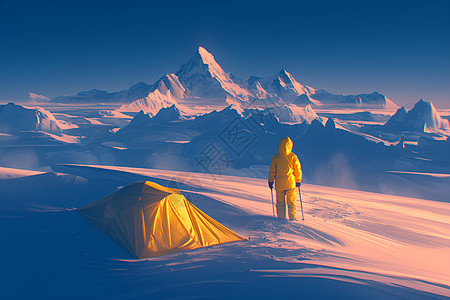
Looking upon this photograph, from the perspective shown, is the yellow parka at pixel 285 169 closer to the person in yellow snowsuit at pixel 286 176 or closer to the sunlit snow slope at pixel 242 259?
the person in yellow snowsuit at pixel 286 176

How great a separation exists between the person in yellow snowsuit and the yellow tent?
173cm

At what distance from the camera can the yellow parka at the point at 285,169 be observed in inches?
243

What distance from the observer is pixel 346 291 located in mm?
3098

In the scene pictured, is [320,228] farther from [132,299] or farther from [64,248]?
[64,248]

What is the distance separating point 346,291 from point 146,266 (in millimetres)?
2771

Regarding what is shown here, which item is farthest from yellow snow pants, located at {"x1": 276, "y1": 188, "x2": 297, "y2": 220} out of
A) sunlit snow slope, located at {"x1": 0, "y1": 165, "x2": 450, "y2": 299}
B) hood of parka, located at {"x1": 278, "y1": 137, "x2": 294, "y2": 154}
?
hood of parka, located at {"x1": 278, "y1": 137, "x2": 294, "y2": 154}

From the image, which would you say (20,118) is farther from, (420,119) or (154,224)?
(420,119)

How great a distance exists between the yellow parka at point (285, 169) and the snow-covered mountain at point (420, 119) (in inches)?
3677

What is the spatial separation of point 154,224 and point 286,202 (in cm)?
331

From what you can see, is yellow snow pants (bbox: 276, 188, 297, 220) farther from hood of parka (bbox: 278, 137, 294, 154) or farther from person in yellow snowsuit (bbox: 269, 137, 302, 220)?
hood of parka (bbox: 278, 137, 294, 154)

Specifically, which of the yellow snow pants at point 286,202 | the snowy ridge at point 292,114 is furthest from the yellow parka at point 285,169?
the snowy ridge at point 292,114

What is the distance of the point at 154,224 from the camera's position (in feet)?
14.7

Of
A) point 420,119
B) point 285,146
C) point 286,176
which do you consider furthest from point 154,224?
point 420,119

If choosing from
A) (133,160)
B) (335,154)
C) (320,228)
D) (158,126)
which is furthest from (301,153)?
(158,126)
